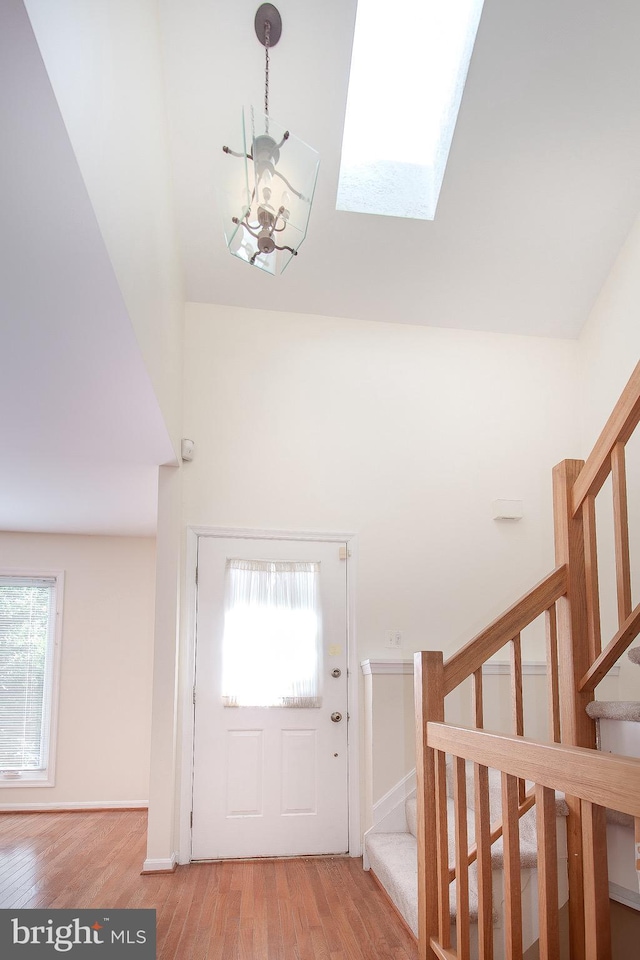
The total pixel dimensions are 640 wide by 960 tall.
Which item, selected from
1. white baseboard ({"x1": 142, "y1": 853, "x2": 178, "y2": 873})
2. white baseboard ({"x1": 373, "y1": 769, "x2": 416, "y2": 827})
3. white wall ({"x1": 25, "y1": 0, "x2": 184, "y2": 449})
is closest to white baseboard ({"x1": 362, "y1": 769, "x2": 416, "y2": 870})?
white baseboard ({"x1": 373, "y1": 769, "x2": 416, "y2": 827})

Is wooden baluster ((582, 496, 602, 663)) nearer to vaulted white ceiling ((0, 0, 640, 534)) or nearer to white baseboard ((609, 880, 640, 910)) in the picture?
white baseboard ((609, 880, 640, 910))

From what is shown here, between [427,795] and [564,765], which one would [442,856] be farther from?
[564,765]

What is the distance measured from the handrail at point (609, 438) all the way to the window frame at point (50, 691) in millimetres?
4936

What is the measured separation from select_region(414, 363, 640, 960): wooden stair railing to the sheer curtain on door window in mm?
2017

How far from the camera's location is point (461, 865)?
2.09m

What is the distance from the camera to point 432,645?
486 cm

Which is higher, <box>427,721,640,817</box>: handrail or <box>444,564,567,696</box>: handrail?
<box>444,564,567,696</box>: handrail

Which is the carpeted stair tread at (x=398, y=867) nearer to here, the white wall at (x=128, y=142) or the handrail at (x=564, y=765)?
the handrail at (x=564, y=765)

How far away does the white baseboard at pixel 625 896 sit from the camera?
94.7 inches

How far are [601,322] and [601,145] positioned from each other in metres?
1.23

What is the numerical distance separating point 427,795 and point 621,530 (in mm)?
1101

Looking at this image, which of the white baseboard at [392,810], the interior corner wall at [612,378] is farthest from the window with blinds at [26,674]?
the interior corner wall at [612,378]

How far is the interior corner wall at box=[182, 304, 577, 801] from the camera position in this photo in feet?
16.0

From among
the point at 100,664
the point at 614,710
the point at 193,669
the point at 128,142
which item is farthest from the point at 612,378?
the point at 100,664
